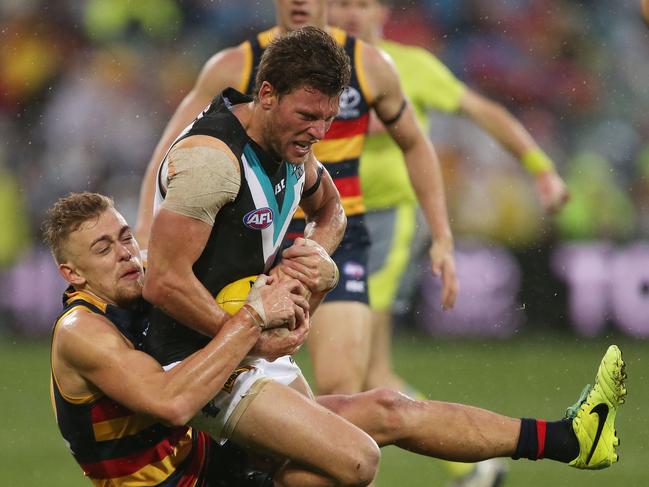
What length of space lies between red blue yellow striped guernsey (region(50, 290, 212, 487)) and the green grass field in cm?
265

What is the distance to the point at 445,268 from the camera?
6527mm

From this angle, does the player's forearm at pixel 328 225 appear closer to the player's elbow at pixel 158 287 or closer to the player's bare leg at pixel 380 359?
the player's elbow at pixel 158 287

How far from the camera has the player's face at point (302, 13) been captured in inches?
263

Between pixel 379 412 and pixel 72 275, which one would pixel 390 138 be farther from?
pixel 72 275

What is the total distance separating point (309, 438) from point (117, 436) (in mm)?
769

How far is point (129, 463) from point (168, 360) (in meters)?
0.43

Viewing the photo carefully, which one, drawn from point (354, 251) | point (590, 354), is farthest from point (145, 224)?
point (590, 354)

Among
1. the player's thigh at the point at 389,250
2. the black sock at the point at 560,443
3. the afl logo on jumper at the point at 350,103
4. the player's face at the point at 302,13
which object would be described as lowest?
the player's thigh at the point at 389,250

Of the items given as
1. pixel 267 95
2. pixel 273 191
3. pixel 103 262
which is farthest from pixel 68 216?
pixel 267 95

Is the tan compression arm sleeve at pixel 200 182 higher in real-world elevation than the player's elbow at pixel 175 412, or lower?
higher

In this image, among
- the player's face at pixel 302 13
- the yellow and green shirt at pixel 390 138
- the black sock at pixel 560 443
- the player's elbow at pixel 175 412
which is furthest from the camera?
the yellow and green shirt at pixel 390 138

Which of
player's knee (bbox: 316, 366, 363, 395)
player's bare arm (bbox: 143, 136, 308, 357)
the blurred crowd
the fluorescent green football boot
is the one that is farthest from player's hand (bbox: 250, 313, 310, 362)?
the blurred crowd

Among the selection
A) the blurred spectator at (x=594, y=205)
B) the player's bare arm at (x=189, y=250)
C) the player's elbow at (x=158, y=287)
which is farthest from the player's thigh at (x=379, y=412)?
the blurred spectator at (x=594, y=205)

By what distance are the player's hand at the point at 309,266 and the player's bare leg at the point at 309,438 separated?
0.44 meters
